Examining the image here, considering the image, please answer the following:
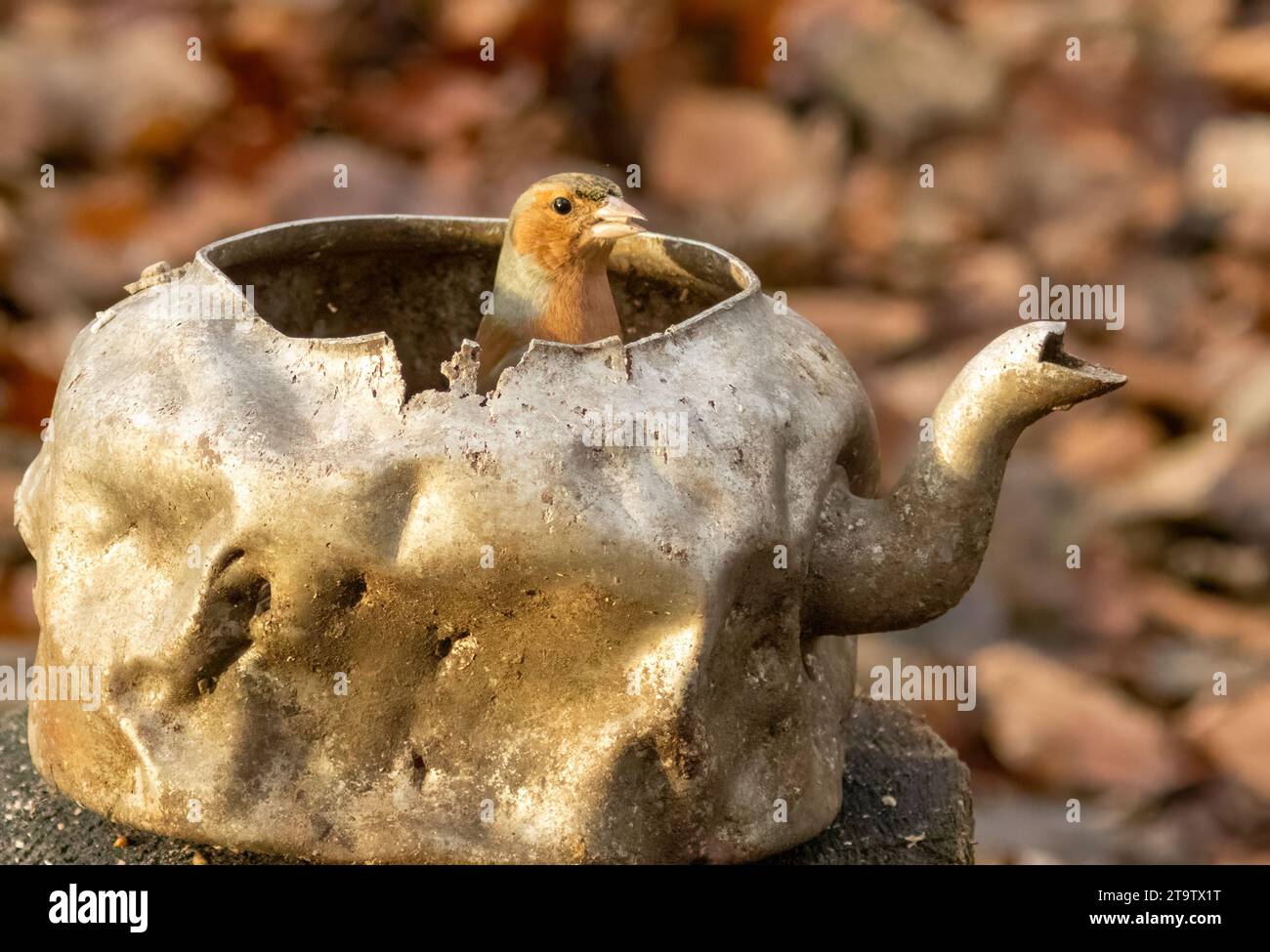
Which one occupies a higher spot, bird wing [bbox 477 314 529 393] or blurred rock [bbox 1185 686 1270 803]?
bird wing [bbox 477 314 529 393]

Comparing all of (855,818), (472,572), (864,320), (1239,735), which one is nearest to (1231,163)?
(864,320)

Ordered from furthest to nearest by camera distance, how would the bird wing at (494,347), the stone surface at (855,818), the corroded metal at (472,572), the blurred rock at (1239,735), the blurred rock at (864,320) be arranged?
1. the blurred rock at (864,320)
2. the blurred rock at (1239,735)
3. the bird wing at (494,347)
4. the stone surface at (855,818)
5. the corroded metal at (472,572)

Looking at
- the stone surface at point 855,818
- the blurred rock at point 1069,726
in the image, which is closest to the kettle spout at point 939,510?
the stone surface at point 855,818

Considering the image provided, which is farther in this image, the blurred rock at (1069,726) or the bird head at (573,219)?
the blurred rock at (1069,726)

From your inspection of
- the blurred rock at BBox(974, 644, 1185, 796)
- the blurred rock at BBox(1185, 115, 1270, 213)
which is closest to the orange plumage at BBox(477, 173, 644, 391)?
the blurred rock at BBox(974, 644, 1185, 796)

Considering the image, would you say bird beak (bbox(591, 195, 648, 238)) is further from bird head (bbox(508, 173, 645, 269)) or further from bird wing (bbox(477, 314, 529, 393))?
bird wing (bbox(477, 314, 529, 393))

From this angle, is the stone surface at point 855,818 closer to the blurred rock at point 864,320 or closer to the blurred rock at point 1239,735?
the blurred rock at point 1239,735

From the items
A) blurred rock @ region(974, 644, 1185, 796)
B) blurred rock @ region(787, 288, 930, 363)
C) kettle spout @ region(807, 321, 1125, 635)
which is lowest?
blurred rock @ region(974, 644, 1185, 796)
